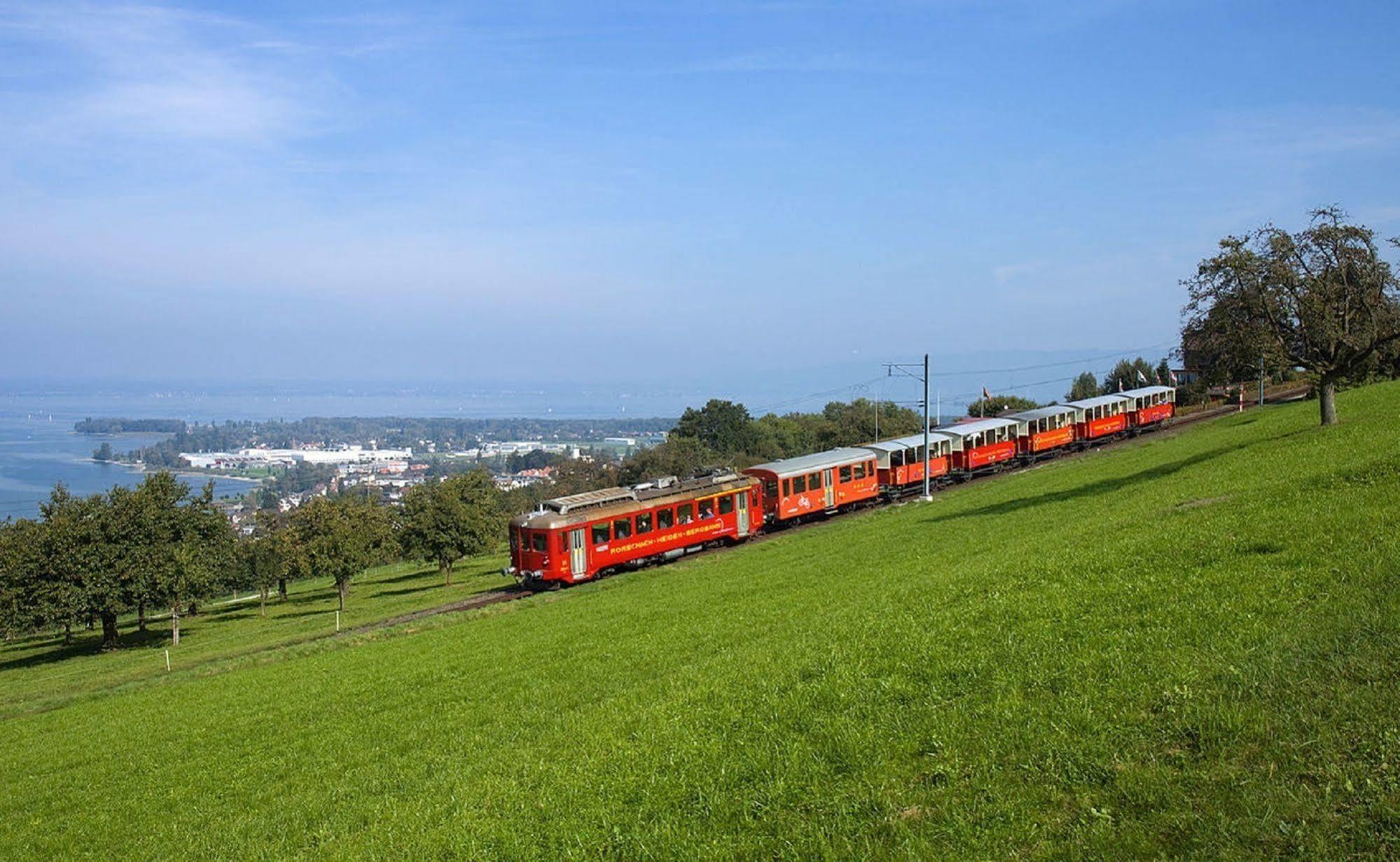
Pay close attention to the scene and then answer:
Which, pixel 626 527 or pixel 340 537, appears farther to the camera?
pixel 340 537

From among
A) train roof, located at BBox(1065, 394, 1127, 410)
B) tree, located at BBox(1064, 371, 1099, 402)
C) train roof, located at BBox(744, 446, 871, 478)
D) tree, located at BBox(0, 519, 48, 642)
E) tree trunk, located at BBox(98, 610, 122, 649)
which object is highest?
tree, located at BBox(1064, 371, 1099, 402)

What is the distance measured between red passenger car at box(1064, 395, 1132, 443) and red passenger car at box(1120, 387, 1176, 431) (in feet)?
2.31

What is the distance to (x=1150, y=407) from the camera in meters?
60.5

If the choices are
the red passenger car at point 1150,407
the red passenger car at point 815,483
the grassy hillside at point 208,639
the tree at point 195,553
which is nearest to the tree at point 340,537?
the grassy hillside at point 208,639

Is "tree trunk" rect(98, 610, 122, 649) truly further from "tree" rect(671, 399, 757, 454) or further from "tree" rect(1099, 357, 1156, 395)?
"tree" rect(1099, 357, 1156, 395)

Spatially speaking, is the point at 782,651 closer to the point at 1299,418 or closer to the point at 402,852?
the point at 402,852

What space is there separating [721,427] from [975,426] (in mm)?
60386

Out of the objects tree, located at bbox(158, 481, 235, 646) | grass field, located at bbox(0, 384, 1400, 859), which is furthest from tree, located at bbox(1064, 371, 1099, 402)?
tree, located at bbox(158, 481, 235, 646)

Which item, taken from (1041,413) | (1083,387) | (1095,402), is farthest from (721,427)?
(1041,413)

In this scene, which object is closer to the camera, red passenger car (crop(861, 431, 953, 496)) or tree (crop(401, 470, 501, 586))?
red passenger car (crop(861, 431, 953, 496))

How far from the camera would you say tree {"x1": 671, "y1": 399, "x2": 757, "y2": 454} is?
350 feet

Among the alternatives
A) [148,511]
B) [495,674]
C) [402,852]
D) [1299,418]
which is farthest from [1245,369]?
[148,511]

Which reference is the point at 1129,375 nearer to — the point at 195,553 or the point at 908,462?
the point at 908,462

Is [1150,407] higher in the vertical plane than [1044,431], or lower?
higher
